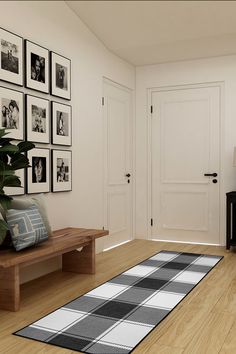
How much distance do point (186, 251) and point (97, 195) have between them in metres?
1.11

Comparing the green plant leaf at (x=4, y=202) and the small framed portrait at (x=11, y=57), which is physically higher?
the small framed portrait at (x=11, y=57)

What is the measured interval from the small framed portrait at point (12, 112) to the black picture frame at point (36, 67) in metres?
0.15

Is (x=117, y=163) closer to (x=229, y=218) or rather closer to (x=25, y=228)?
(x=229, y=218)

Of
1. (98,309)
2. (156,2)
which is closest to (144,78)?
(98,309)

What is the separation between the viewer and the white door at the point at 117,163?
4.07m

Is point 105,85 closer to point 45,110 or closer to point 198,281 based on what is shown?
point 45,110

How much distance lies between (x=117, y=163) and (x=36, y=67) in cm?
173

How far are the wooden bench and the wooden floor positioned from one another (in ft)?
0.27

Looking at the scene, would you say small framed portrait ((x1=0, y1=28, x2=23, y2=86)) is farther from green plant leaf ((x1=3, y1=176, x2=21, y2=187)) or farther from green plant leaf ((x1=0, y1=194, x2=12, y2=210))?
green plant leaf ((x1=0, y1=194, x2=12, y2=210))

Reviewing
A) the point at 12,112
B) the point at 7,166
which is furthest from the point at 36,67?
the point at 7,166

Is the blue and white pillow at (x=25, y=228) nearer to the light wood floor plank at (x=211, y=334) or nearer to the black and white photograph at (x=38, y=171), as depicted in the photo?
the black and white photograph at (x=38, y=171)

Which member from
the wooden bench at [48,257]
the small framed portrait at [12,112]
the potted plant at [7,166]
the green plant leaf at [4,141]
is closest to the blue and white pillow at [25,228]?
the wooden bench at [48,257]

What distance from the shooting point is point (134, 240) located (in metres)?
4.60

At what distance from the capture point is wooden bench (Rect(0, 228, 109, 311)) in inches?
84.8
